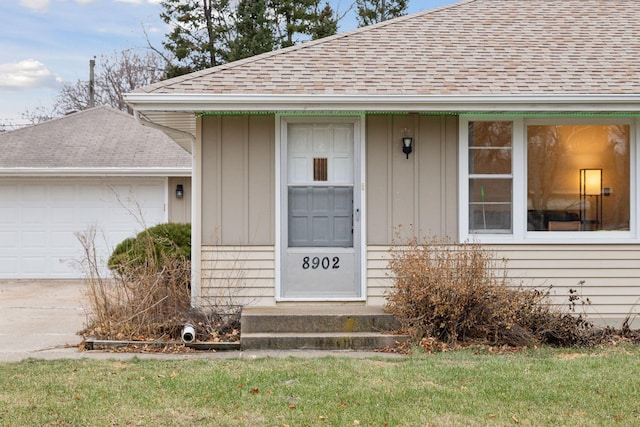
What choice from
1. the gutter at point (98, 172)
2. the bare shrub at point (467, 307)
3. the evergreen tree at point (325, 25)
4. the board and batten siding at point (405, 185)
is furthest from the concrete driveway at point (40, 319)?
the evergreen tree at point (325, 25)

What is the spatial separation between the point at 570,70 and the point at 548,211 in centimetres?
185

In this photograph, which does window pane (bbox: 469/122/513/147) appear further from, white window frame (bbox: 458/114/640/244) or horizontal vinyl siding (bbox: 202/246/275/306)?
horizontal vinyl siding (bbox: 202/246/275/306)

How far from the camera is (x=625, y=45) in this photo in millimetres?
9570

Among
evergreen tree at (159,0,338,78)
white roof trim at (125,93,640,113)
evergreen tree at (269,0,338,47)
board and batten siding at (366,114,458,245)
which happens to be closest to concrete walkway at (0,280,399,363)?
board and batten siding at (366,114,458,245)

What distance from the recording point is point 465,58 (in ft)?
29.9

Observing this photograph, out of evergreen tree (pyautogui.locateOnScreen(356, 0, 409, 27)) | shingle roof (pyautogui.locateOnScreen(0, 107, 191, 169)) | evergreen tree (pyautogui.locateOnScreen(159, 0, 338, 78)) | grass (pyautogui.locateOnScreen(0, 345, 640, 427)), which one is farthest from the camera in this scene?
evergreen tree (pyautogui.locateOnScreen(356, 0, 409, 27))

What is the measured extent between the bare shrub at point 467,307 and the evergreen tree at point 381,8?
19834mm

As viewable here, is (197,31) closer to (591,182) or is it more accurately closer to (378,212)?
(378,212)

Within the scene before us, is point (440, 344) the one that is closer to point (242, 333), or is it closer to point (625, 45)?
point (242, 333)

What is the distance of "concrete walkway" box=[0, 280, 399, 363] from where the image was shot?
693 cm

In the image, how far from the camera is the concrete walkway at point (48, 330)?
6934mm

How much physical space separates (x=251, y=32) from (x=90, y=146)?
9166mm

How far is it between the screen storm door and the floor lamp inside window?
2.84 meters

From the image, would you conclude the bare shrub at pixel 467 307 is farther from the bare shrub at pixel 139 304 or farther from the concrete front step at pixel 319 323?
the bare shrub at pixel 139 304
